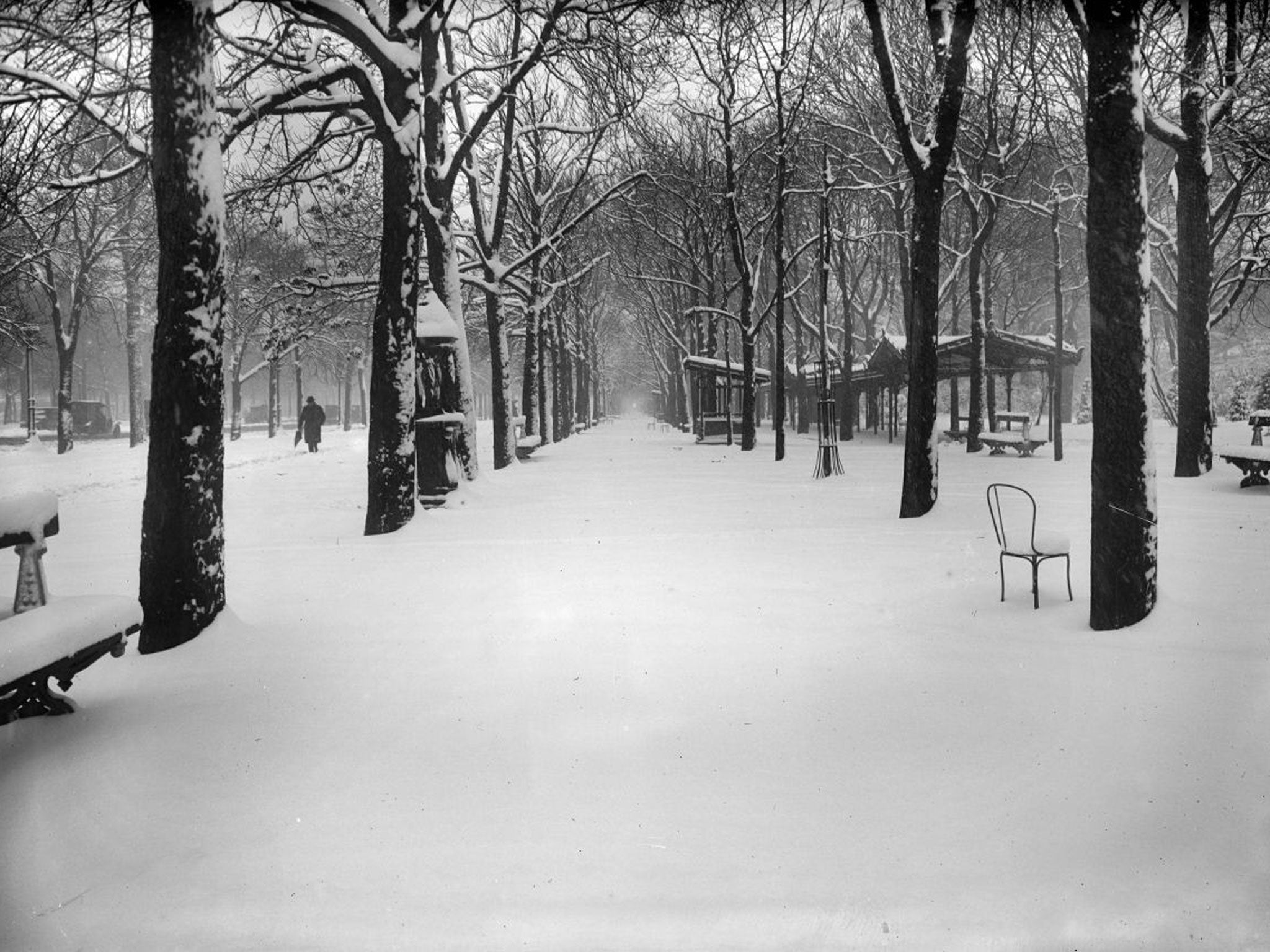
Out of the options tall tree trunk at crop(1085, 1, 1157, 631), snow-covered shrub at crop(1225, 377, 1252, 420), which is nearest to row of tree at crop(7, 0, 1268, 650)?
tall tree trunk at crop(1085, 1, 1157, 631)

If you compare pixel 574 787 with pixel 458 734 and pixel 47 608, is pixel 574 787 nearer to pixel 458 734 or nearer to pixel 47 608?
pixel 458 734

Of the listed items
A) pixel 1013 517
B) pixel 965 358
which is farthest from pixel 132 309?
pixel 1013 517

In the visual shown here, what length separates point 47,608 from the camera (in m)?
4.21

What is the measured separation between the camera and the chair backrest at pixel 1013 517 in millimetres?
5805

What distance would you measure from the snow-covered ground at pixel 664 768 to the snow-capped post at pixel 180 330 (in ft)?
1.37

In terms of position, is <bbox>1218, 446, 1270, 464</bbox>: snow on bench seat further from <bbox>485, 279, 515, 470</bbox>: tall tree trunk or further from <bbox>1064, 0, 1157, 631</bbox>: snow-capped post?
<bbox>485, 279, 515, 470</bbox>: tall tree trunk

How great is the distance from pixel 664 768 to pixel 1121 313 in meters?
4.00

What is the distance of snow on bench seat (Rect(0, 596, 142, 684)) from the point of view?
12.0ft

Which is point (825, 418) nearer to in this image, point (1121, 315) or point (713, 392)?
point (1121, 315)

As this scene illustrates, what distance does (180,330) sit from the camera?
206 inches

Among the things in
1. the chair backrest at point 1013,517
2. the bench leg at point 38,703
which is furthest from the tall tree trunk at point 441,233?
the bench leg at point 38,703

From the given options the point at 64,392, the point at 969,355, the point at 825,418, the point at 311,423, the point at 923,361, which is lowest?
the point at 825,418

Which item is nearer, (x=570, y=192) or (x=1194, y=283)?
(x=1194, y=283)

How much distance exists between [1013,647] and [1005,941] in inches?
103
